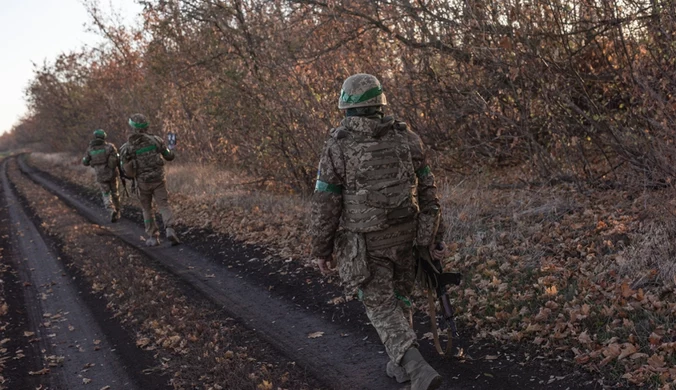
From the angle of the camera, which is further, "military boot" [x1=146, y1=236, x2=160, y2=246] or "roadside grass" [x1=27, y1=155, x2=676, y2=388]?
"military boot" [x1=146, y1=236, x2=160, y2=246]

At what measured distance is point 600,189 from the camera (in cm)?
848

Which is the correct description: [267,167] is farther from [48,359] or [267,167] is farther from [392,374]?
[392,374]

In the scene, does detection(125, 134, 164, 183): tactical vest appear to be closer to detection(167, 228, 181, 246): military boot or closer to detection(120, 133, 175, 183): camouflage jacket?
detection(120, 133, 175, 183): camouflage jacket

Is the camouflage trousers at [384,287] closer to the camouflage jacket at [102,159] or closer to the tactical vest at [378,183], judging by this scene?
the tactical vest at [378,183]

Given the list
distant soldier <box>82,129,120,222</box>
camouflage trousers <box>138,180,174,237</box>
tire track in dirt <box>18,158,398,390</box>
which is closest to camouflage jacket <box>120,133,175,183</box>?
camouflage trousers <box>138,180,174,237</box>

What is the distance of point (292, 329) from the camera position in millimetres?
6211

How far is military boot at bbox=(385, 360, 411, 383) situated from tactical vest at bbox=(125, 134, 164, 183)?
24.5 ft

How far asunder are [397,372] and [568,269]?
2.44 meters

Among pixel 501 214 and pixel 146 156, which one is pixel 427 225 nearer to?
pixel 501 214

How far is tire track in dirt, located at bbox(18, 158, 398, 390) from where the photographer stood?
16.2 ft

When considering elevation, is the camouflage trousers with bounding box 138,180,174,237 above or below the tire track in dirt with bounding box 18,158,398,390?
above

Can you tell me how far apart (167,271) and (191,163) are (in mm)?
11893

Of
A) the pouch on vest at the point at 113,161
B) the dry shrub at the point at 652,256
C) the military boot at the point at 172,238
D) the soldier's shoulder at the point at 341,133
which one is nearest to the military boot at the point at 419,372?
the soldier's shoulder at the point at 341,133

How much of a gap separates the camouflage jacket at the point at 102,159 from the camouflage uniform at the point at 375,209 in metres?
12.2
